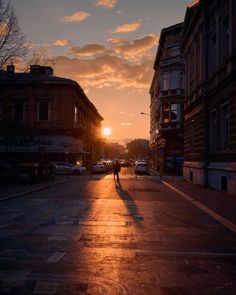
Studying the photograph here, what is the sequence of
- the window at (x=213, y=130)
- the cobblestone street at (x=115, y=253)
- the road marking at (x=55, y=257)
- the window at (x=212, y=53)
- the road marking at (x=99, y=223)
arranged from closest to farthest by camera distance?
1. the cobblestone street at (x=115, y=253)
2. the road marking at (x=55, y=257)
3. the road marking at (x=99, y=223)
4. the window at (x=213, y=130)
5. the window at (x=212, y=53)

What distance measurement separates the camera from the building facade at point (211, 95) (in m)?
19.3

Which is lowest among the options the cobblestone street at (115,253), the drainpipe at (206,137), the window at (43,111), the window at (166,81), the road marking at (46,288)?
the cobblestone street at (115,253)

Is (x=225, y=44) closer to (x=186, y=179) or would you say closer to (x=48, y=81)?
(x=186, y=179)

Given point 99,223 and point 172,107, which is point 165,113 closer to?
point 172,107

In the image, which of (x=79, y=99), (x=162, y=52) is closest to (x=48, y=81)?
(x=79, y=99)

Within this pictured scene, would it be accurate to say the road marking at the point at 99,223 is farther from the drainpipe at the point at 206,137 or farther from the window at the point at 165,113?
the window at the point at 165,113

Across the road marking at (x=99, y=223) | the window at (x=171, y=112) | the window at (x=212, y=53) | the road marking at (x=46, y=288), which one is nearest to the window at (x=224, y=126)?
the window at (x=212, y=53)

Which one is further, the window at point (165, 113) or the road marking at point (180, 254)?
the window at point (165, 113)

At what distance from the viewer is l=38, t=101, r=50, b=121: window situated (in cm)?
4738

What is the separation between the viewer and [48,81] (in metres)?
47.1

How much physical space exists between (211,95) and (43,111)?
91.7ft

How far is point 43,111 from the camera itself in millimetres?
47438

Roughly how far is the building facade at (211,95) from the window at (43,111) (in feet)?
66.7

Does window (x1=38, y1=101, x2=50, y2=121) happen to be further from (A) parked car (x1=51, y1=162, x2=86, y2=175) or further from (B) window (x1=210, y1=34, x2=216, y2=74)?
(B) window (x1=210, y1=34, x2=216, y2=74)
